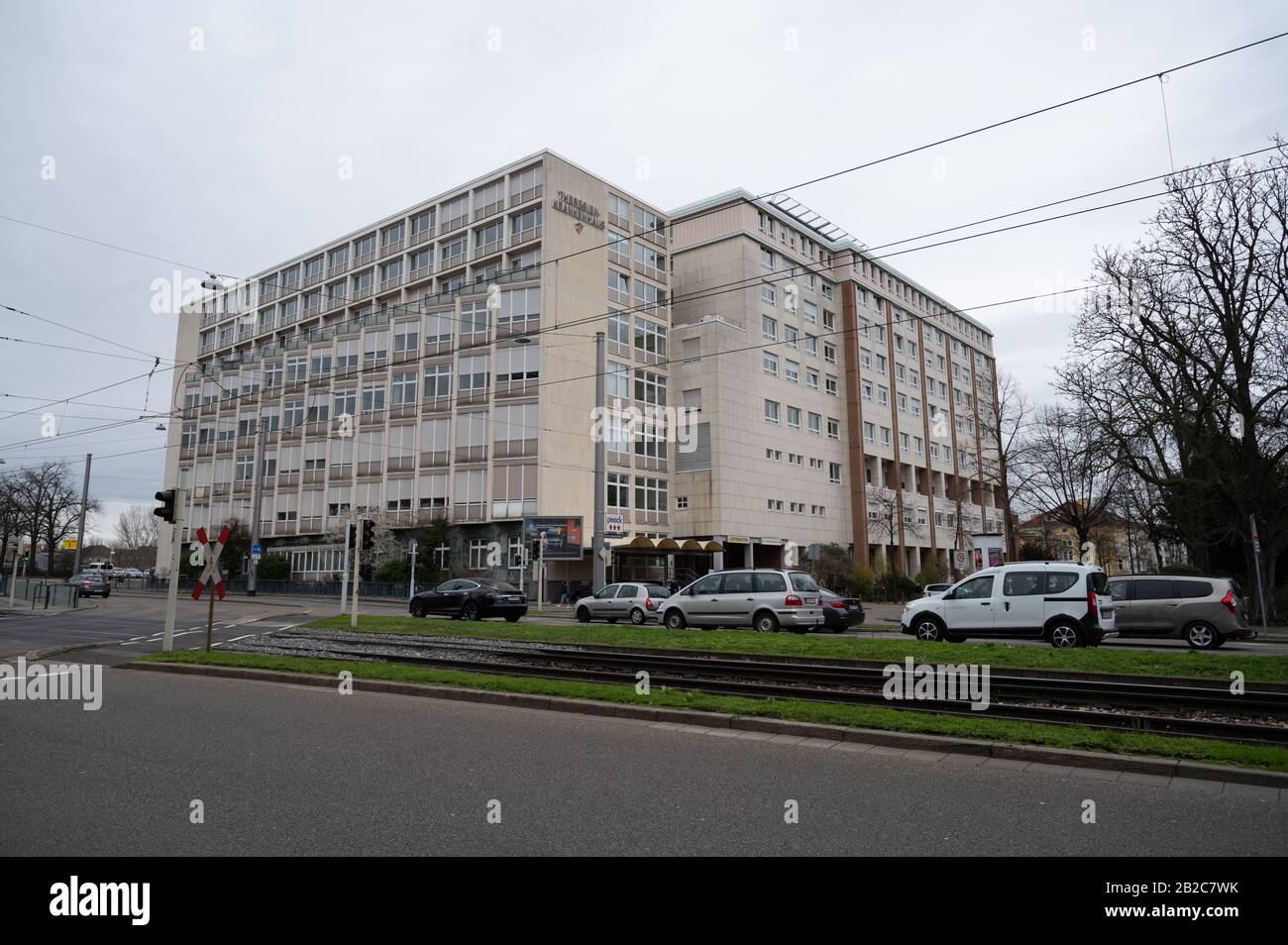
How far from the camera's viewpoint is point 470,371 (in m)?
46.7

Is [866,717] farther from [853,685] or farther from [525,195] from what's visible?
[525,195]

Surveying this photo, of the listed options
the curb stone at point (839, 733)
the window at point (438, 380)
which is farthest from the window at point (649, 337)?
the curb stone at point (839, 733)

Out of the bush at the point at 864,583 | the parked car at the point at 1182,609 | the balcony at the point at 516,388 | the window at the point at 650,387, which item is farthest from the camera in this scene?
the window at the point at 650,387

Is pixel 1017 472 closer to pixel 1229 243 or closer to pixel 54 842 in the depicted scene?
pixel 1229 243

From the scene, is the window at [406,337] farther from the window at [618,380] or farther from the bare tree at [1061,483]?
the bare tree at [1061,483]

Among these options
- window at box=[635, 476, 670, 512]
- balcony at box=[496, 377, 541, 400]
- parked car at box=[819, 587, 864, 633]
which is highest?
balcony at box=[496, 377, 541, 400]

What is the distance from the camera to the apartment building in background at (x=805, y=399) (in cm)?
4906

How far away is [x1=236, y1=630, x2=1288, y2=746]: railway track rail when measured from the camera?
28.9ft

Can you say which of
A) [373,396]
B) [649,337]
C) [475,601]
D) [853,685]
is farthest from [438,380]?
[853,685]

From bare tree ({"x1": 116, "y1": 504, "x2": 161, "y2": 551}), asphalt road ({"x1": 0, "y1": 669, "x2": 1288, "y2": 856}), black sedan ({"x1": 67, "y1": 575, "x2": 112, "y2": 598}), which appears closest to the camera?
asphalt road ({"x1": 0, "y1": 669, "x2": 1288, "y2": 856})

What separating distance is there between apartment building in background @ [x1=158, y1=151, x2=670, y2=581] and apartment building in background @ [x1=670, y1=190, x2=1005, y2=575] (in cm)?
303

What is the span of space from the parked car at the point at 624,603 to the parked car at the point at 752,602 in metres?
4.28

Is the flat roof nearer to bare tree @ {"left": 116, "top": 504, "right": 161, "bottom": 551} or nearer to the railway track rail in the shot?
the railway track rail

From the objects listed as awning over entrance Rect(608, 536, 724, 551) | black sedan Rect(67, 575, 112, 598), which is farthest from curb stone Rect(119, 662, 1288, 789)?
black sedan Rect(67, 575, 112, 598)
